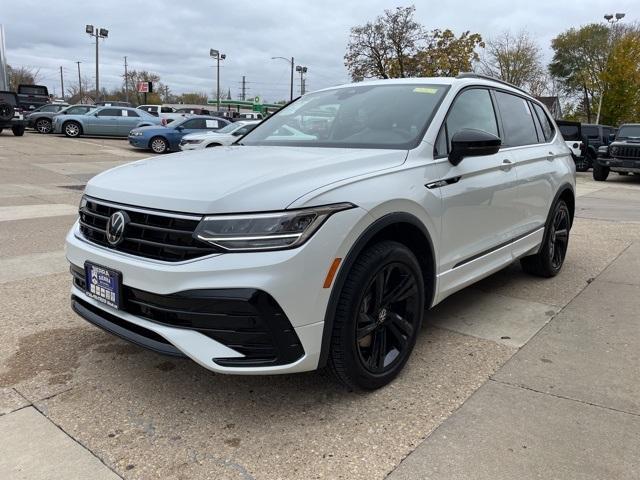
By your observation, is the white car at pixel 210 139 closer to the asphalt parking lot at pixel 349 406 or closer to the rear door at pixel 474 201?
the asphalt parking lot at pixel 349 406

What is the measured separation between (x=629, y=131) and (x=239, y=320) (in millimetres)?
18476

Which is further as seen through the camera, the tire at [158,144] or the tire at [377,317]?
the tire at [158,144]

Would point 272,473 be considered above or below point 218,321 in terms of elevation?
below

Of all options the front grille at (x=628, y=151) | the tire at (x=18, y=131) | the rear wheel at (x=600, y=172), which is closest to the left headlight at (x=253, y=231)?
the front grille at (x=628, y=151)

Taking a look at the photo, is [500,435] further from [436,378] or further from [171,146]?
[171,146]

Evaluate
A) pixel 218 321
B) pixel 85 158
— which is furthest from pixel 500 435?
pixel 85 158

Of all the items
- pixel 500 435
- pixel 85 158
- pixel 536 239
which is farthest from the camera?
pixel 85 158

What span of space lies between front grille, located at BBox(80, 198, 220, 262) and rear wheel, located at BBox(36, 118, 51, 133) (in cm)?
2639

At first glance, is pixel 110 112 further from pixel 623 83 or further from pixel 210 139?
pixel 623 83

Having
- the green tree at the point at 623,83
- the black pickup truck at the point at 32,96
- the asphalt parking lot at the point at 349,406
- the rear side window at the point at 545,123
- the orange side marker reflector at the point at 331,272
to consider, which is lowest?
the asphalt parking lot at the point at 349,406

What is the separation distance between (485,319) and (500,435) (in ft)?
5.38

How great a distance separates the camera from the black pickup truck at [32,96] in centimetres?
3294

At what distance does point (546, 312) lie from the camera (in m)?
4.39

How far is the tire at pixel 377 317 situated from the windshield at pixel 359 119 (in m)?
0.80
